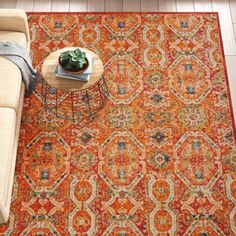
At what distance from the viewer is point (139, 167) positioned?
299 centimetres

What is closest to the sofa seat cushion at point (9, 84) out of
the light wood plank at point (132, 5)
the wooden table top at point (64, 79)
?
the wooden table top at point (64, 79)

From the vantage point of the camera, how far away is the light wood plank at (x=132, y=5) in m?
3.75

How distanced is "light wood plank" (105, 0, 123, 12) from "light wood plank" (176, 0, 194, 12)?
1.70 feet

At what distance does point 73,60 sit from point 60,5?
121cm

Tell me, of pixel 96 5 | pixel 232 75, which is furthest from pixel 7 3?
pixel 232 75

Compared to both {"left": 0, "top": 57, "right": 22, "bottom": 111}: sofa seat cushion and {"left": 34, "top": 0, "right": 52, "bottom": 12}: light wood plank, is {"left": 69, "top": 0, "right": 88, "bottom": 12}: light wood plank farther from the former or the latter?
{"left": 0, "top": 57, "right": 22, "bottom": 111}: sofa seat cushion

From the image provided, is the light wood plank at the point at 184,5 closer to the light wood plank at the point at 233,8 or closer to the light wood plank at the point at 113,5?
the light wood plank at the point at 233,8

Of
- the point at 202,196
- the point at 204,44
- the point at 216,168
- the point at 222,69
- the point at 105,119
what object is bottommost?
the point at 202,196

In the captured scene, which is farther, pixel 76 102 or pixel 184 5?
pixel 184 5

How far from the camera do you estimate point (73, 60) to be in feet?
9.02

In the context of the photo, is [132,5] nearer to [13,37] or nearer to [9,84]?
[13,37]

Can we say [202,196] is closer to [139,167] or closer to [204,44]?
[139,167]

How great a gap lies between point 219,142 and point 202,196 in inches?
17.5

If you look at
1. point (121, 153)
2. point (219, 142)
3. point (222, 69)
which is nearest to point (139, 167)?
point (121, 153)
